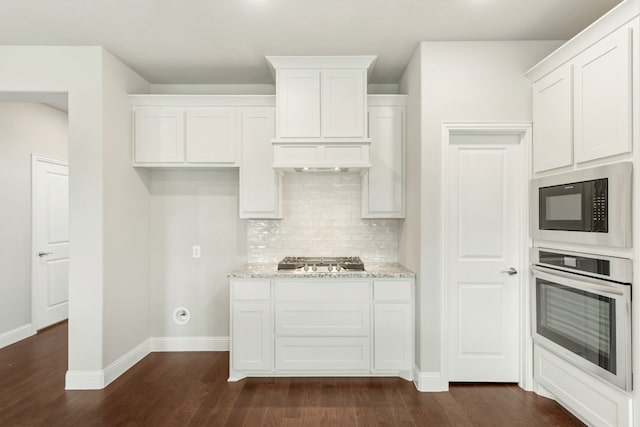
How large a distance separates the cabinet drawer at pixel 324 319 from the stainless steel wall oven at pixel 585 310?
1.32 m

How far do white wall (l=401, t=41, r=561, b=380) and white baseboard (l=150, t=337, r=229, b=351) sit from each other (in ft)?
6.77

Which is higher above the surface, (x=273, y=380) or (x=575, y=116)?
(x=575, y=116)

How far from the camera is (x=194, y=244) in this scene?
148 inches

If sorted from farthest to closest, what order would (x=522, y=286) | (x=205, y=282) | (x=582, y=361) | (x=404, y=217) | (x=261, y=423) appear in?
(x=205, y=282) < (x=404, y=217) < (x=522, y=286) < (x=261, y=423) < (x=582, y=361)

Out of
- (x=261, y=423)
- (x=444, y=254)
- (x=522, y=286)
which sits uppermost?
(x=444, y=254)

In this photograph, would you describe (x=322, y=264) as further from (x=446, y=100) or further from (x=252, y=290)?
(x=446, y=100)

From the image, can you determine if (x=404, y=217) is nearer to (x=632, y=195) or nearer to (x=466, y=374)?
(x=466, y=374)

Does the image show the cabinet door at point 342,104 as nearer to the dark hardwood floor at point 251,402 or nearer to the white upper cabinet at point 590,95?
the white upper cabinet at point 590,95

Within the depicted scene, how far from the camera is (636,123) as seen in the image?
72.6 inches

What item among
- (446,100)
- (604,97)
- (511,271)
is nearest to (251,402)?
(511,271)

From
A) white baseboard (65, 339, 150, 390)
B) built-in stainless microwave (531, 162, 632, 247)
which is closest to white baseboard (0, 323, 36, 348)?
white baseboard (65, 339, 150, 390)

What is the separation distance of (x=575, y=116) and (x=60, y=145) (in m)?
5.67

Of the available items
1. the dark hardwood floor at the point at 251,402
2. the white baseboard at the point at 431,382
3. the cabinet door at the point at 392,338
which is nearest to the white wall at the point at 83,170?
the dark hardwood floor at the point at 251,402

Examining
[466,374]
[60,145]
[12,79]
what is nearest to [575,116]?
[466,374]
